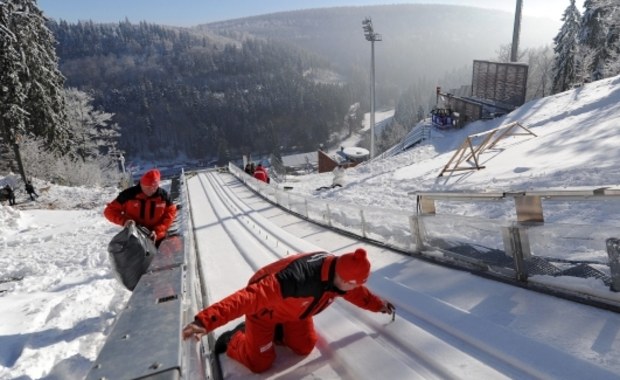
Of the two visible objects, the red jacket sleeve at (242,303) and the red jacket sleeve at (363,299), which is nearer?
the red jacket sleeve at (242,303)

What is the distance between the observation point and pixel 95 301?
5.68 meters

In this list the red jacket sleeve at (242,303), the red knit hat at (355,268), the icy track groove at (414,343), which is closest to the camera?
the red jacket sleeve at (242,303)

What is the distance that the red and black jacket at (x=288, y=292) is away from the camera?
2971mm

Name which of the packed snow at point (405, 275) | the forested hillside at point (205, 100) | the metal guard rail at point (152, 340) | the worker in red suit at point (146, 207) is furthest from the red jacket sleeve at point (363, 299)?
the forested hillside at point (205, 100)

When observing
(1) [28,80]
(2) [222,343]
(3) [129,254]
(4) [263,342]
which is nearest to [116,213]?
(3) [129,254]

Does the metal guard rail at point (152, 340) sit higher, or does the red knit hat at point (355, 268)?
the red knit hat at point (355, 268)

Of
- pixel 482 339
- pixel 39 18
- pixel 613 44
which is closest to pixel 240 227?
pixel 482 339

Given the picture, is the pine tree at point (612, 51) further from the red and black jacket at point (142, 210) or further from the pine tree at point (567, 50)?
the red and black jacket at point (142, 210)

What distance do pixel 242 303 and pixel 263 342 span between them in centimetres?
69

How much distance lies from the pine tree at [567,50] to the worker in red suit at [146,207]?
46.1 m

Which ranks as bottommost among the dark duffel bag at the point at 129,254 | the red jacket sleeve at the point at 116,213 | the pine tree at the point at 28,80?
the dark duffel bag at the point at 129,254


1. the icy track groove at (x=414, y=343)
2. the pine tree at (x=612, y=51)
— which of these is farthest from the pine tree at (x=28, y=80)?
the pine tree at (x=612, y=51)

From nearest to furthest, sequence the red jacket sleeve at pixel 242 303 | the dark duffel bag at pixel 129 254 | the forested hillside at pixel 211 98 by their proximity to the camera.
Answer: the red jacket sleeve at pixel 242 303
the dark duffel bag at pixel 129 254
the forested hillside at pixel 211 98

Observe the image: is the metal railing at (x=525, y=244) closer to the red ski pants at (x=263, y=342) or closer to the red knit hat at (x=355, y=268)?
the red knit hat at (x=355, y=268)
